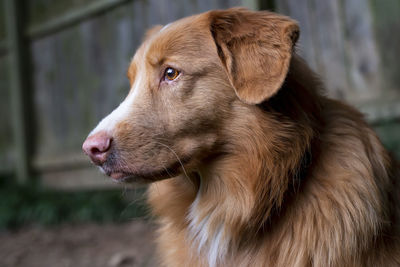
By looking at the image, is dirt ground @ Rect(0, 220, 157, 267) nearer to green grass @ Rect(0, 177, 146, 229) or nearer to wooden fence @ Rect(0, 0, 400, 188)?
green grass @ Rect(0, 177, 146, 229)

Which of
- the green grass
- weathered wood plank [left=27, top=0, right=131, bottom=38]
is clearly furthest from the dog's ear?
weathered wood plank [left=27, top=0, right=131, bottom=38]

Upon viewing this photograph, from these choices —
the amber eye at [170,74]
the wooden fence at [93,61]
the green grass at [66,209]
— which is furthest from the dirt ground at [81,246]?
the amber eye at [170,74]

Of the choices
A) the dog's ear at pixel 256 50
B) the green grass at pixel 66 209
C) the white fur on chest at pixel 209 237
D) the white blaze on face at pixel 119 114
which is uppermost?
the dog's ear at pixel 256 50

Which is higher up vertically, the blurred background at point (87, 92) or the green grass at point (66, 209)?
the blurred background at point (87, 92)

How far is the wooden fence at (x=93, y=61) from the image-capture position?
15.0 feet

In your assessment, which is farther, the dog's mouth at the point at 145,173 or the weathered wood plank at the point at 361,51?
the weathered wood plank at the point at 361,51

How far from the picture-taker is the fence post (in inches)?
311

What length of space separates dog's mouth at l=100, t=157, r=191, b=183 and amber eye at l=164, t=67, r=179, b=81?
17.3 inches

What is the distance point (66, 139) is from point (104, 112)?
1102 millimetres

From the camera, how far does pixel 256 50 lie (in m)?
2.44

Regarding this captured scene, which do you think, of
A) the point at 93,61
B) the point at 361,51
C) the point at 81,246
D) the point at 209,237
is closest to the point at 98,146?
the point at 209,237

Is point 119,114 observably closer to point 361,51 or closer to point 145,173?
point 145,173

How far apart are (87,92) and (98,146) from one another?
4.95 meters

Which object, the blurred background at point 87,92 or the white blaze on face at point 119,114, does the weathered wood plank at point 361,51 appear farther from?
the white blaze on face at point 119,114
